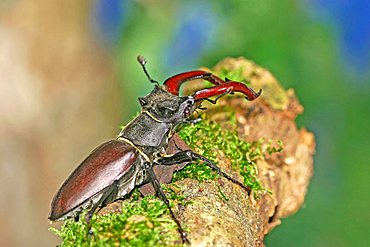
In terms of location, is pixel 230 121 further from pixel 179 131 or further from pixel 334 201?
pixel 334 201

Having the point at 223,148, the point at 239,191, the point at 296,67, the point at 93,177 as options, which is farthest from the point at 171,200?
the point at 296,67

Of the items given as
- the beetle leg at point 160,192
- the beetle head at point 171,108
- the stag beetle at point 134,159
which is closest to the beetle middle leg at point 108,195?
the stag beetle at point 134,159

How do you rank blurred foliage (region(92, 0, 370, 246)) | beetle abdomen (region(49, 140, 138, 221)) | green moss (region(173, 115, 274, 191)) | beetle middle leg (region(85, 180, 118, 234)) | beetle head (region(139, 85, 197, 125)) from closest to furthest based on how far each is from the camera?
1. beetle middle leg (region(85, 180, 118, 234))
2. beetle abdomen (region(49, 140, 138, 221))
3. beetle head (region(139, 85, 197, 125))
4. green moss (region(173, 115, 274, 191))
5. blurred foliage (region(92, 0, 370, 246))

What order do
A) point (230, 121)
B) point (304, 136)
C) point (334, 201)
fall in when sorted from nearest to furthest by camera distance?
point (230, 121) → point (304, 136) → point (334, 201)

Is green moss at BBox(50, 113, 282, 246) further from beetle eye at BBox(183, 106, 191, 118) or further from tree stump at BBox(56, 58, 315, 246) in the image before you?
beetle eye at BBox(183, 106, 191, 118)

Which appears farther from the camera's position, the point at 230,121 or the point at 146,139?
the point at 230,121

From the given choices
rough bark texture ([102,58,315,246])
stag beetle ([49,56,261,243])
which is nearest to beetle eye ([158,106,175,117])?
stag beetle ([49,56,261,243])

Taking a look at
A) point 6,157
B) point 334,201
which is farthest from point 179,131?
point 6,157

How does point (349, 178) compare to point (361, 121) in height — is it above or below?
below
